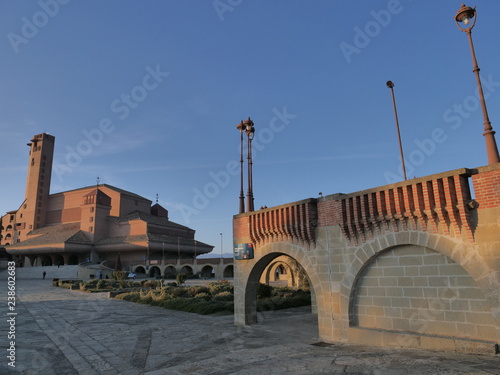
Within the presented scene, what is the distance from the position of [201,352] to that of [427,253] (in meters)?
6.81

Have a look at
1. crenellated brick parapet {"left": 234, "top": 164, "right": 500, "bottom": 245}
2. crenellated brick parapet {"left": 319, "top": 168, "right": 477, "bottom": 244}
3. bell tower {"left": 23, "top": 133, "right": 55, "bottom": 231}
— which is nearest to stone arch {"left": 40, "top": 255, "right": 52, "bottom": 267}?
bell tower {"left": 23, "top": 133, "right": 55, "bottom": 231}

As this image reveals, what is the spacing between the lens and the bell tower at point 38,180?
277ft

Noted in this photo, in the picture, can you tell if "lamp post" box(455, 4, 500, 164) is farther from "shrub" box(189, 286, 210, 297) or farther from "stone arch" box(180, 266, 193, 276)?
"stone arch" box(180, 266, 193, 276)

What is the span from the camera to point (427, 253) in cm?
903

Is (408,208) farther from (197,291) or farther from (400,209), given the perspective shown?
(197,291)

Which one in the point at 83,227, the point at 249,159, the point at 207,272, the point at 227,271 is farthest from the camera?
the point at 83,227

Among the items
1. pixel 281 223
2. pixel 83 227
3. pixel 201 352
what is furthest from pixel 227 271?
pixel 201 352

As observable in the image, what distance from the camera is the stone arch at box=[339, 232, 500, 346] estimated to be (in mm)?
7684

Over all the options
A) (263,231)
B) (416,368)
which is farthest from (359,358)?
(263,231)

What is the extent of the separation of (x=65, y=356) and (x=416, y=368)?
9055 millimetres

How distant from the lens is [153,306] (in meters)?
21.9

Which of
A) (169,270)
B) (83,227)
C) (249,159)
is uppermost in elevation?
(83,227)

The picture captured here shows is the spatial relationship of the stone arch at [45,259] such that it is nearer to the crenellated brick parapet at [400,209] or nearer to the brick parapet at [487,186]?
the crenellated brick parapet at [400,209]

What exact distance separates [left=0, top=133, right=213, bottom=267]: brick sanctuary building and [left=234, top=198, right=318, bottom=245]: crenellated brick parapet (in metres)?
59.7
